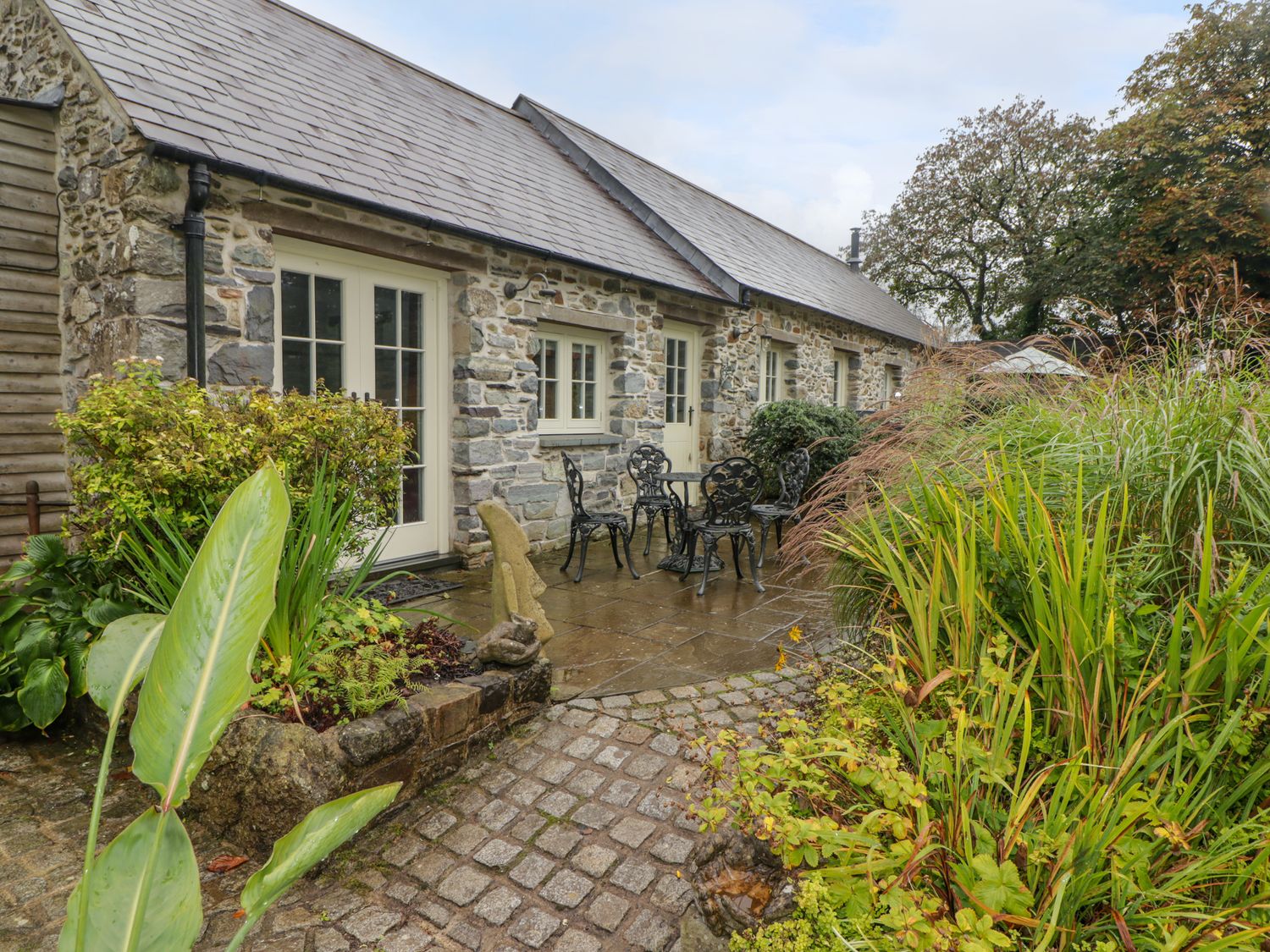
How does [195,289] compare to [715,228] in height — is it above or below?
below

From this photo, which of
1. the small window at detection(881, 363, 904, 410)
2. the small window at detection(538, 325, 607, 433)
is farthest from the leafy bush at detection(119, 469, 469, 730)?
the small window at detection(881, 363, 904, 410)

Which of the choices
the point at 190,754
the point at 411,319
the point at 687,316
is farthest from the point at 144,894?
the point at 687,316

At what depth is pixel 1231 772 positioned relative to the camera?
1.69 m

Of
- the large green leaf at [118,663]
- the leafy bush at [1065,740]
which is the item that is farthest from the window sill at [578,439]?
the large green leaf at [118,663]

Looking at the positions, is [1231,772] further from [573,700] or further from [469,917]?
[573,700]

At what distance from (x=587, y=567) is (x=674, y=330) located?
3.79 meters

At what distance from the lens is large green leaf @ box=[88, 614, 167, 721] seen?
115 cm

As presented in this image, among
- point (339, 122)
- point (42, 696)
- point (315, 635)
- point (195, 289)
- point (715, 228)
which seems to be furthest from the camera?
point (715, 228)

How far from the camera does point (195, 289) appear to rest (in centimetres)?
411

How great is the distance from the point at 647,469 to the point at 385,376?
2.35 metres

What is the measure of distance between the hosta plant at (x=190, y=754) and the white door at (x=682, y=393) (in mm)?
7640

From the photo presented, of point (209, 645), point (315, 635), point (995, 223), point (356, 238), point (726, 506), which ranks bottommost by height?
point (315, 635)

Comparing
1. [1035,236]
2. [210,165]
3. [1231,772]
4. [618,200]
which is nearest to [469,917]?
[1231,772]

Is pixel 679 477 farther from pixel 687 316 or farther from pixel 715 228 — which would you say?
pixel 715 228
